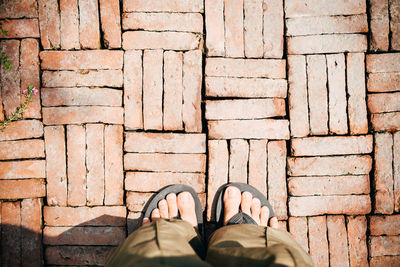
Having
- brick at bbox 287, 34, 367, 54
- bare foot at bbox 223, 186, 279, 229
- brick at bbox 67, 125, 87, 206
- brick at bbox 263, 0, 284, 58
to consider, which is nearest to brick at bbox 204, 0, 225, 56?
brick at bbox 263, 0, 284, 58

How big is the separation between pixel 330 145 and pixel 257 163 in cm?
57

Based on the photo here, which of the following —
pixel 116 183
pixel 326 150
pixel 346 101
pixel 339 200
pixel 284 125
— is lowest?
pixel 339 200

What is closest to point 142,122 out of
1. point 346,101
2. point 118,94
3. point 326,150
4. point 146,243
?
point 118,94

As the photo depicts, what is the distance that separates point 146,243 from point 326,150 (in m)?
1.48

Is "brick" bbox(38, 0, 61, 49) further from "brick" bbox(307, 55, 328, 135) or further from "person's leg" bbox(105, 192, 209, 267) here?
"brick" bbox(307, 55, 328, 135)

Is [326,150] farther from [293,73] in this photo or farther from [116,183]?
[116,183]

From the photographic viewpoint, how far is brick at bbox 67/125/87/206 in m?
2.07

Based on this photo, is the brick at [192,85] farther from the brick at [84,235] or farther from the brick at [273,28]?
the brick at [84,235]

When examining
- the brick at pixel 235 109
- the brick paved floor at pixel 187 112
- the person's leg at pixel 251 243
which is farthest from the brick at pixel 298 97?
the person's leg at pixel 251 243

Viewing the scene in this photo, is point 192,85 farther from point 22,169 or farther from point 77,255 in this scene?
point 77,255

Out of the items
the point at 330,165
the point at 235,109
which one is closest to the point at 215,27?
the point at 235,109

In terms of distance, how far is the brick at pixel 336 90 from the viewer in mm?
2084

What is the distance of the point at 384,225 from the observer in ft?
6.95

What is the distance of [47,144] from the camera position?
2.07 m
